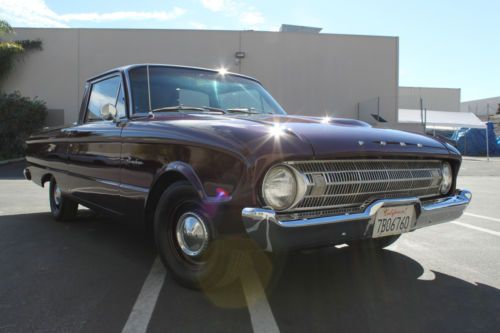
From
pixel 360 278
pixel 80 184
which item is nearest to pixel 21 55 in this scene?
pixel 80 184

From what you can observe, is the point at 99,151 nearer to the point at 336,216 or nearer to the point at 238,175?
the point at 238,175

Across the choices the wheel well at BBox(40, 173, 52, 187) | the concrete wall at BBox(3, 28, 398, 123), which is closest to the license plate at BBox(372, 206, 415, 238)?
the wheel well at BBox(40, 173, 52, 187)

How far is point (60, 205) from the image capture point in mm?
5531

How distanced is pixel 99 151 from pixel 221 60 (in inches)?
633

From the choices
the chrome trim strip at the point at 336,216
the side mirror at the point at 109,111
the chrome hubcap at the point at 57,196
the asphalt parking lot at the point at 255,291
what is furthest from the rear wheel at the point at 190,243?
the chrome hubcap at the point at 57,196

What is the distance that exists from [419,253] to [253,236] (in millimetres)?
2462

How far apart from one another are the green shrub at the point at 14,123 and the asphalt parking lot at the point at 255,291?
45.3ft

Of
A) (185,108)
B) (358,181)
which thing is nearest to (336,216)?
(358,181)

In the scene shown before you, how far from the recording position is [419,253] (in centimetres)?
433

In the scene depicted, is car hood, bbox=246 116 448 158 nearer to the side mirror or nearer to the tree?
the side mirror

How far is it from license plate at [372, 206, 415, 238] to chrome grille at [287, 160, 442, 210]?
13cm

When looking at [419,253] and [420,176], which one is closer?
[420,176]

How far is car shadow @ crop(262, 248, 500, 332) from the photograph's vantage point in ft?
8.82

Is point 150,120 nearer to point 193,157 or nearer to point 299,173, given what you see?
point 193,157
